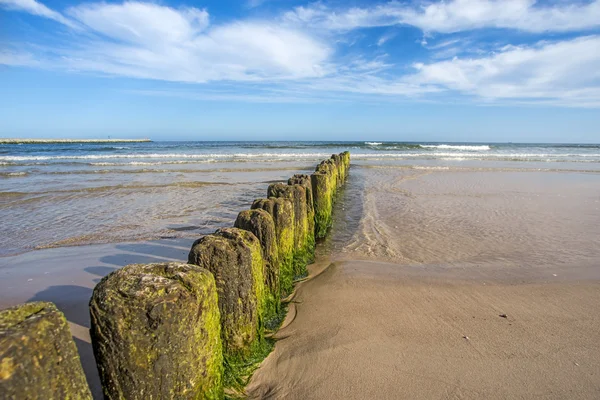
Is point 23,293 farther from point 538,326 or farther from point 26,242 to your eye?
point 538,326

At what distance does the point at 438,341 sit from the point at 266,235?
1.93m

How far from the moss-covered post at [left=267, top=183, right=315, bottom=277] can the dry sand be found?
20.9 inches

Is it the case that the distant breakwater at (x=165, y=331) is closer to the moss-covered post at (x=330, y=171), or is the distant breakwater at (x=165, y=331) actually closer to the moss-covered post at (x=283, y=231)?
the moss-covered post at (x=283, y=231)

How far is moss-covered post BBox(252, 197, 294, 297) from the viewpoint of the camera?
15.0 ft

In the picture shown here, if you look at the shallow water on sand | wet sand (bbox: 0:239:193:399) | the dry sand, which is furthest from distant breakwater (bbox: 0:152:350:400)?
the shallow water on sand

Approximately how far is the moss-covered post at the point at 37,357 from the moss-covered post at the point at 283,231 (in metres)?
3.09

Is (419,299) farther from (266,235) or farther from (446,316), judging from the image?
(266,235)

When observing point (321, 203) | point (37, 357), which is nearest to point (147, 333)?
point (37, 357)

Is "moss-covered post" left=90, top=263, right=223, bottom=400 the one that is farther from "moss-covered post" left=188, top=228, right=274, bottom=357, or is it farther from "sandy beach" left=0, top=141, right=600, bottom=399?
"sandy beach" left=0, top=141, right=600, bottom=399

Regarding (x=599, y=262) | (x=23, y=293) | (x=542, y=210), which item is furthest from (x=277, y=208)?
(x=542, y=210)

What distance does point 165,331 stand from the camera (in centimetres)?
195

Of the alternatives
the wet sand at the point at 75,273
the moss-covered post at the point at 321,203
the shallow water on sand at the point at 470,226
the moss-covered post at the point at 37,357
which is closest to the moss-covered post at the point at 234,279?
the wet sand at the point at 75,273

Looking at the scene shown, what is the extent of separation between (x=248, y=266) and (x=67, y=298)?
2869mm

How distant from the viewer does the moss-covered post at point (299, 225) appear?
5.33 metres
